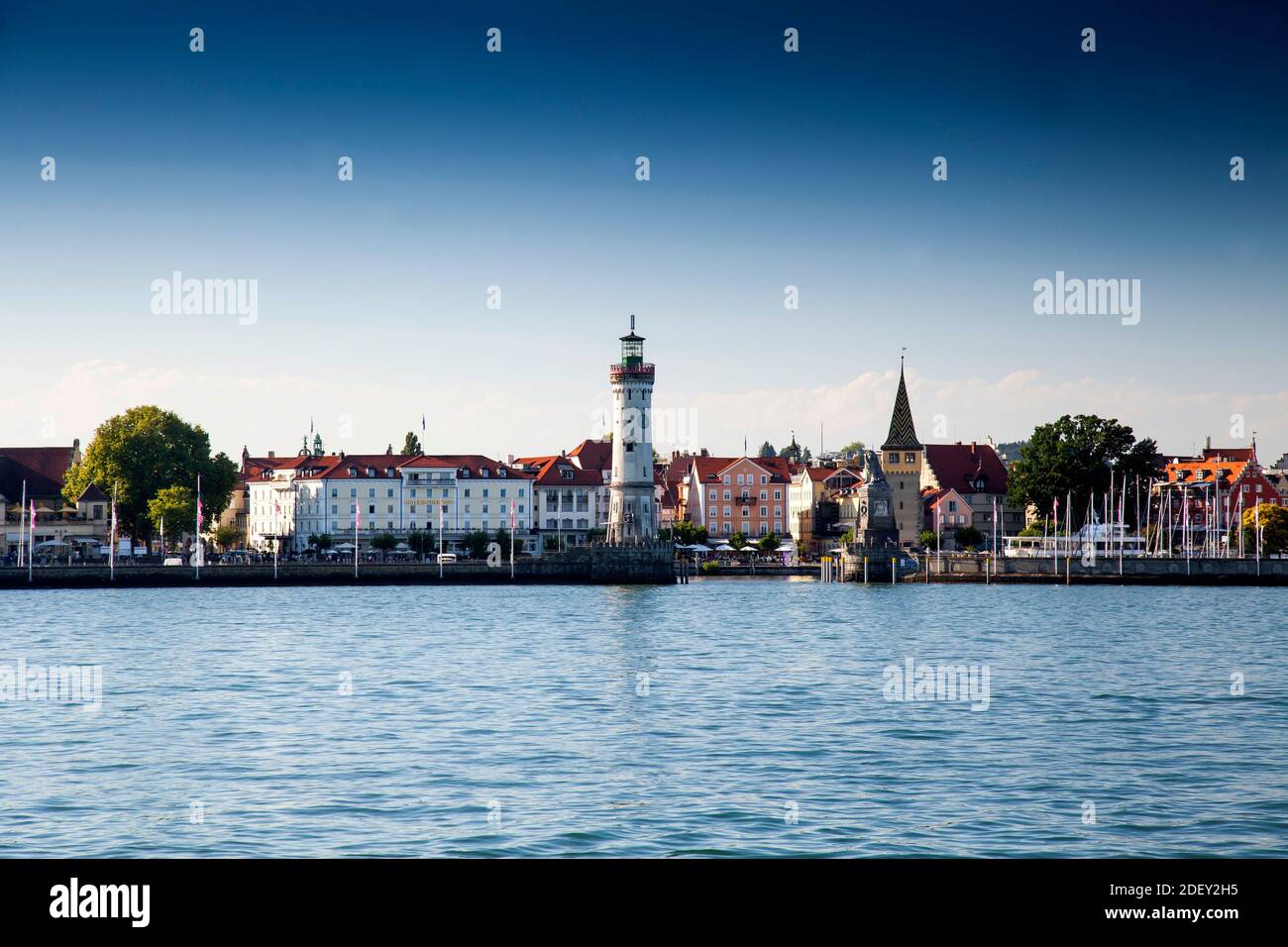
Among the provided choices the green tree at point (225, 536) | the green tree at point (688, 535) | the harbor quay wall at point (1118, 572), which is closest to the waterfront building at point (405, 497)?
the green tree at point (225, 536)

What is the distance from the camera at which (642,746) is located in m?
23.7

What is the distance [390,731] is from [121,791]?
6.63m

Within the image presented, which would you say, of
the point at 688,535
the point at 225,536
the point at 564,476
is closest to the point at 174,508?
the point at 225,536

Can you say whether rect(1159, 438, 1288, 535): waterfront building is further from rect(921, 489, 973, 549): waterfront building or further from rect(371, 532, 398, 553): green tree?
rect(371, 532, 398, 553): green tree

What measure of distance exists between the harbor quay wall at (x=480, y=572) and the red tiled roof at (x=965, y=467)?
149 feet

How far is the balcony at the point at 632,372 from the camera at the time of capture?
295 feet

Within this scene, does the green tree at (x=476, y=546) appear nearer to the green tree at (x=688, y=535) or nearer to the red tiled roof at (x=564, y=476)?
the red tiled roof at (x=564, y=476)

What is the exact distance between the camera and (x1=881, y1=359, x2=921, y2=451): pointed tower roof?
121 metres

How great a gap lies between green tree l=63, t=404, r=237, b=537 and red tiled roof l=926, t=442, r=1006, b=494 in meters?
63.2

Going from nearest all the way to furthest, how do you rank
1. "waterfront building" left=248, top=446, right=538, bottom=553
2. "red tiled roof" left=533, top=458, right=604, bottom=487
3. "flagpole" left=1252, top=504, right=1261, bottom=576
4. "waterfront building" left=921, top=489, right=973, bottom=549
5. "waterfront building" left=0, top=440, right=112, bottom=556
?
"flagpole" left=1252, top=504, right=1261, bottom=576
"waterfront building" left=0, top=440, right=112, bottom=556
"waterfront building" left=248, top=446, right=538, bottom=553
"red tiled roof" left=533, top=458, right=604, bottom=487
"waterfront building" left=921, top=489, right=973, bottom=549

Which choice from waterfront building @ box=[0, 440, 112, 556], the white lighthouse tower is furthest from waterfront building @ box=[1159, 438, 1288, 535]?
waterfront building @ box=[0, 440, 112, 556]

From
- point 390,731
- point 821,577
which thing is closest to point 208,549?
point 821,577
